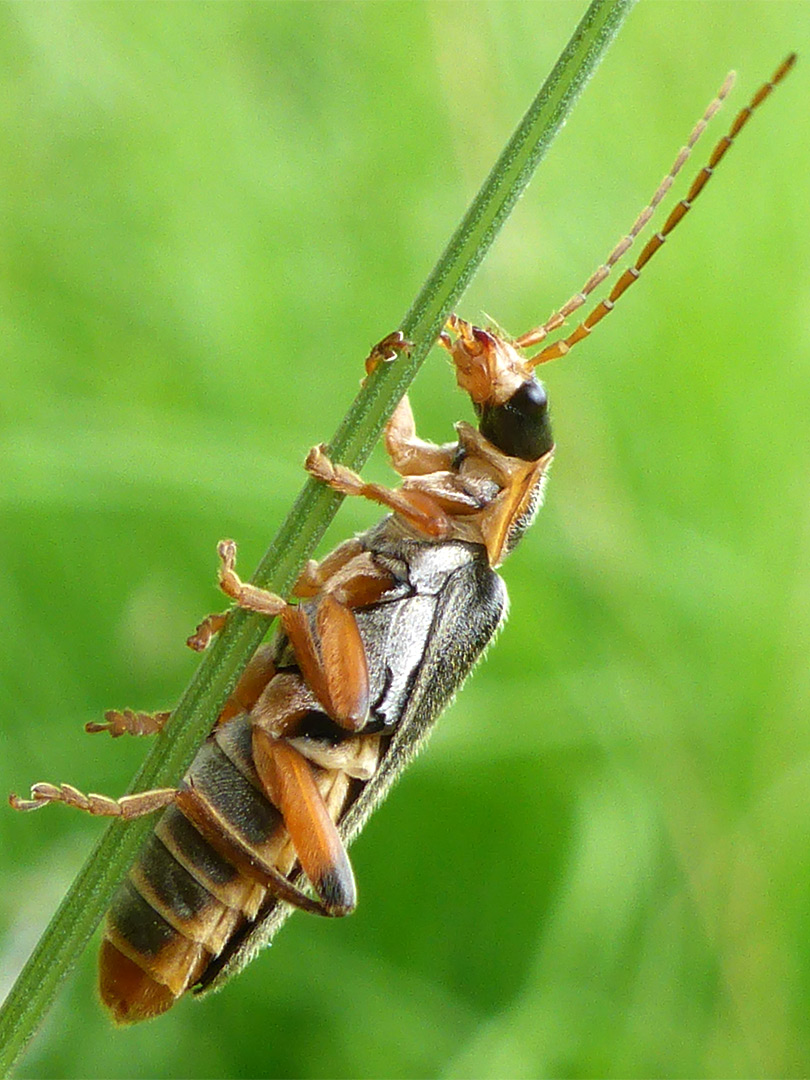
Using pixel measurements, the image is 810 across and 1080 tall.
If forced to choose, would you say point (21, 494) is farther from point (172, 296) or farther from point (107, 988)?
point (107, 988)

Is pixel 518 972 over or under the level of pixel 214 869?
under

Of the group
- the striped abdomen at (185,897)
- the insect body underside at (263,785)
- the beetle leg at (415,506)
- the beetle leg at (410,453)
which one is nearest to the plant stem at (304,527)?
the beetle leg at (415,506)

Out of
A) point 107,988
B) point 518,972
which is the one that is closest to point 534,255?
point 518,972

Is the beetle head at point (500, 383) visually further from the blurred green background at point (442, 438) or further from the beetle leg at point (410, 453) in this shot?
the blurred green background at point (442, 438)

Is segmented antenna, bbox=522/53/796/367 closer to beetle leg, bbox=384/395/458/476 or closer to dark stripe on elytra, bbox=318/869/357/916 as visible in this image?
beetle leg, bbox=384/395/458/476

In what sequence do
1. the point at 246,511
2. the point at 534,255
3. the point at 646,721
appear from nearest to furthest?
the point at 246,511, the point at 646,721, the point at 534,255

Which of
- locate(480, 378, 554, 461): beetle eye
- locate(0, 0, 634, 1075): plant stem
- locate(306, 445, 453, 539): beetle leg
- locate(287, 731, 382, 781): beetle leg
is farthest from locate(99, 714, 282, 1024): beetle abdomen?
locate(480, 378, 554, 461): beetle eye

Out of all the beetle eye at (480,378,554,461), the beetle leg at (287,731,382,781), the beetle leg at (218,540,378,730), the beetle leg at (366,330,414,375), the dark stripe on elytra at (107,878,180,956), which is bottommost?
the dark stripe on elytra at (107,878,180,956)
